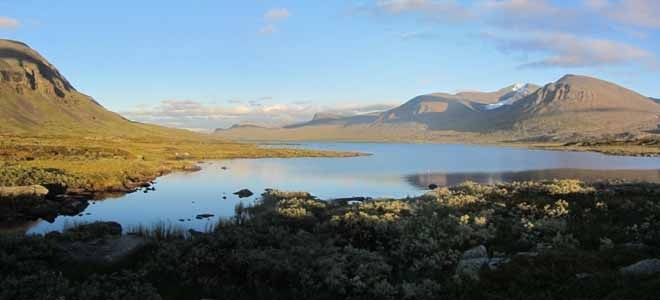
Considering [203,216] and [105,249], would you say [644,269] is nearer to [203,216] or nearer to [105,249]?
[105,249]

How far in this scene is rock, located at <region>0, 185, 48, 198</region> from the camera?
3620 cm

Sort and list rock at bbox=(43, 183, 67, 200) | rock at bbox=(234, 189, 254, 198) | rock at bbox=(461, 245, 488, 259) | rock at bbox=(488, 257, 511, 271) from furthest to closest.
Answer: rock at bbox=(234, 189, 254, 198)
rock at bbox=(43, 183, 67, 200)
rock at bbox=(461, 245, 488, 259)
rock at bbox=(488, 257, 511, 271)

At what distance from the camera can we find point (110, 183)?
51.6m

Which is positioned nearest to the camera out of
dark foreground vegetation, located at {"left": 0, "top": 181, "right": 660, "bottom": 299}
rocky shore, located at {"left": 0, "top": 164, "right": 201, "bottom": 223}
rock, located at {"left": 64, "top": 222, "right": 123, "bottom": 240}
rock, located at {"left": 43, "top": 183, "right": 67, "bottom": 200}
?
dark foreground vegetation, located at {"left": 0, "top": 181, "right": 660, "bottom": 299}

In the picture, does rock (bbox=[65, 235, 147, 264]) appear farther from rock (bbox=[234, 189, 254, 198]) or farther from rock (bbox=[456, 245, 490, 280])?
rock (bbox=[234, 189, 254, 198])

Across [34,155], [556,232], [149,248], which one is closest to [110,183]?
[34,155]

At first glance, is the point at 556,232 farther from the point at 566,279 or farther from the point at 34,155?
the point at 34,155

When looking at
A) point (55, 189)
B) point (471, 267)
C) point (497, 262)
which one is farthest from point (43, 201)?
point (497, 262)

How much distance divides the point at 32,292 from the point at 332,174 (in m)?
65.6

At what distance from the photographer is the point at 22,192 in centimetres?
3728

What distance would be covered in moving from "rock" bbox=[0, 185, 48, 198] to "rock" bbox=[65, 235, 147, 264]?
80.0 ft

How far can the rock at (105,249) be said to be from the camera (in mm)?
15219

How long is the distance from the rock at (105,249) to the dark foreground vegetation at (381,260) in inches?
1.5

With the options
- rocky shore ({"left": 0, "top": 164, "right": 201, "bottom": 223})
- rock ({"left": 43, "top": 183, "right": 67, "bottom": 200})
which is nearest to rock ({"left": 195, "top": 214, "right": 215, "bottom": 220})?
rocky shore ({"left": 0, "top": 164, "right": 201, "bottom": 223})
